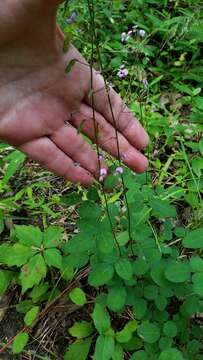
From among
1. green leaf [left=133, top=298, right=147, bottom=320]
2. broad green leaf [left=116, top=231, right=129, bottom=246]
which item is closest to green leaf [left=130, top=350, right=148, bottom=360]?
green leaf [left=133, top=298, right=147, bottom=320]

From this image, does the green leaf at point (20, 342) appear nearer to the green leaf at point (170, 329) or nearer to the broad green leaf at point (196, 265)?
the green leaf at point (170, 329)

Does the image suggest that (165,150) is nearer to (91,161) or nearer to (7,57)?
(91,161)

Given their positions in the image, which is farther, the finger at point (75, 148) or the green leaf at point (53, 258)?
the finger at point (75, 148)

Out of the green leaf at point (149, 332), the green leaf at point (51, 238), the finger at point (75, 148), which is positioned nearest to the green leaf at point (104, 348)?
the green leaf at point (149, 332)

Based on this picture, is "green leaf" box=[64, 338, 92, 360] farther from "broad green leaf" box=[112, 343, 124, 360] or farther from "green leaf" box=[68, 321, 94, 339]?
"broad green leaf" box=[112, 343, 124, 360]

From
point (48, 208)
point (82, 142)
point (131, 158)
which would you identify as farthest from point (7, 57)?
point (48, 208)

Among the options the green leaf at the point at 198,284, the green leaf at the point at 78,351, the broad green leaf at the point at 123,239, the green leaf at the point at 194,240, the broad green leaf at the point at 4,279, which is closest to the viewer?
the green leaf at the point at 198,284

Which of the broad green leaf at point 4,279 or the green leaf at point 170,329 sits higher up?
the broad green leaf at point 4,279

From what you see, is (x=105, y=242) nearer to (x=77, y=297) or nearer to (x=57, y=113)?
(x=77, y=297)
